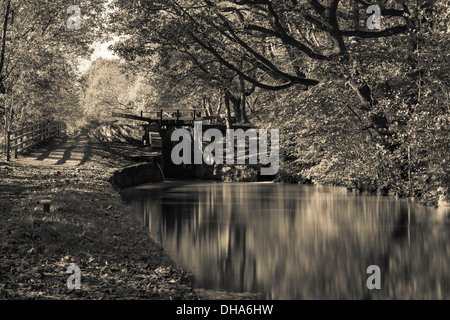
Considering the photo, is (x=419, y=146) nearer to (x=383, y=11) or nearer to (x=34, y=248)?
(x=383, y=11)

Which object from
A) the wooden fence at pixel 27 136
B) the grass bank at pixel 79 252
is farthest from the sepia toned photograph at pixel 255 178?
the wooden fence at pixel 27 136

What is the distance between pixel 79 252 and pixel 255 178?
32.3 meters

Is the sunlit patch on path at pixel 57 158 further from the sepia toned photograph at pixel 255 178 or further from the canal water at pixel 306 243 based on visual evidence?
the canal water at pixel 306 243

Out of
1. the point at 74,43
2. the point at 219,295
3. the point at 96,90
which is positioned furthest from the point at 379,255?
the point at 96,90

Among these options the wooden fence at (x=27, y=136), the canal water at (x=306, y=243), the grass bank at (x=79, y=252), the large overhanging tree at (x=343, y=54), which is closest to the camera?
the grass bank at (x=79, y=252)

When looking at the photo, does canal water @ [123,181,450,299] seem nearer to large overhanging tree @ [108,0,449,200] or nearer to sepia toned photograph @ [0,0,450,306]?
sepia toned photograph @ [0,0,450,306]

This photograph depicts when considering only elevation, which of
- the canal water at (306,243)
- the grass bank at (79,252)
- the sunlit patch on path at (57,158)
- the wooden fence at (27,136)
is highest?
the wooden fence at (27,136)

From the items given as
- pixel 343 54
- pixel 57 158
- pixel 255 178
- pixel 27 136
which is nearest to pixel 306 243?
pixel 343 54

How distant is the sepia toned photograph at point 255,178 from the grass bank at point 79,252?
0.16ft

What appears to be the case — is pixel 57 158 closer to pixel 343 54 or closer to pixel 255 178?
pixel 255 178

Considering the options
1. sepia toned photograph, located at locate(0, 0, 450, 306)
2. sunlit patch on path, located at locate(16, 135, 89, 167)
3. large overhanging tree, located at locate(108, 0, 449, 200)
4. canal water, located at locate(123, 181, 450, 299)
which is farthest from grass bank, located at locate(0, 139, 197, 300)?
sunlit patch on path, located at locate(16, 135, 89, 167)

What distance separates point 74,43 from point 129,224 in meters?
32.2

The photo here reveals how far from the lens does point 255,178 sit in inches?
1658

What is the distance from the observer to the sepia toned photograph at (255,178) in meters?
10.1
